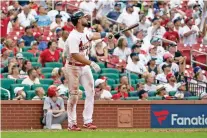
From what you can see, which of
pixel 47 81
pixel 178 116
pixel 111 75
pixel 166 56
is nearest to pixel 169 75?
pixel 111 75

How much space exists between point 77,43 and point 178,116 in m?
4.79

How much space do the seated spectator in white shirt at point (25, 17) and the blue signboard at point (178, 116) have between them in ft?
20.4

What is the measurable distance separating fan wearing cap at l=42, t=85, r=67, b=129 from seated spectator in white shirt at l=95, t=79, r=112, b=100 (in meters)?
1.54

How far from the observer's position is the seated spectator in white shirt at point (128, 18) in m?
25.7

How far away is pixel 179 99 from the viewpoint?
772 inches

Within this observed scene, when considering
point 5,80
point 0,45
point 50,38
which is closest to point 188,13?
point 50,38

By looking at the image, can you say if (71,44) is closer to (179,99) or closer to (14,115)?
(14,115)

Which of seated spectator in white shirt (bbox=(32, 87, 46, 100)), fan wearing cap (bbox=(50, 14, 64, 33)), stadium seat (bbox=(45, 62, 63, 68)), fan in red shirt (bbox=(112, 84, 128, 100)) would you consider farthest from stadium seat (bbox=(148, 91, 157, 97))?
fan wearing cap (bbox=(50, 14, 64, 33))

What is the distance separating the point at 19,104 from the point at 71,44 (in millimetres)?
3242

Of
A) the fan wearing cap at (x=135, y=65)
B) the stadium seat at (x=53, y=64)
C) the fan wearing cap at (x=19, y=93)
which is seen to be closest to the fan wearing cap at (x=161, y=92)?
the fan wearing cap at (x=135, y=65)

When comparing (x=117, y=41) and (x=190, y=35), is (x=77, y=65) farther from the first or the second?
(x=190, y=35)

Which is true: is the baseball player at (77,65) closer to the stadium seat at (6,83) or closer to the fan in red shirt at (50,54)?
the stadium seat at (6,83)

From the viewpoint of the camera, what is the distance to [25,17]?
79.8ft

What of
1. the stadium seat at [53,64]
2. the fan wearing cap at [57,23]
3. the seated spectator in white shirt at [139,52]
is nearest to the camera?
the stadium seat at [53,64]
